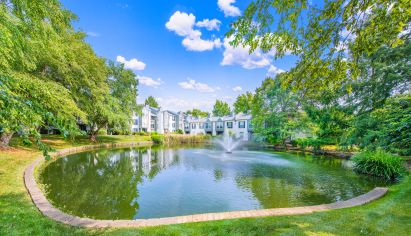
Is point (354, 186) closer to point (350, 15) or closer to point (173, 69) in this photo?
point (350, 15)

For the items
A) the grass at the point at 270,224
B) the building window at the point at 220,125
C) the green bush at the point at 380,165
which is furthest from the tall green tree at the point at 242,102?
the grass at the point at 270,224

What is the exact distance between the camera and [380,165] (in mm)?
10547

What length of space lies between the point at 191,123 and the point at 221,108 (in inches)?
529

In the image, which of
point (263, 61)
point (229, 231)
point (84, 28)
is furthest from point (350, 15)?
point (84, 28)

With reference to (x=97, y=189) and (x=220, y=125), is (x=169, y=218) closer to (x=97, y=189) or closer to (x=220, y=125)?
(x=97, y=189)

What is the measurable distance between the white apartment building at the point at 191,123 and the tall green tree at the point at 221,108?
11.4 metres

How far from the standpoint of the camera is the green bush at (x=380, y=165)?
33.2 ft

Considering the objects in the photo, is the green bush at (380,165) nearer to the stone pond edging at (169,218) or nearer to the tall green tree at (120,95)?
the stone pond edging at (169,218)

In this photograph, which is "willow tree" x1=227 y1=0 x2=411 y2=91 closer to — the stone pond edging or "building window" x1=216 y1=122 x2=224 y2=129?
the stone pond edging

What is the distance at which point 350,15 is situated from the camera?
3547mm

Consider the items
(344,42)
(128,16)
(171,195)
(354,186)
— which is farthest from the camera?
(128,16)

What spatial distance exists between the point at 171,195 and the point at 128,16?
9.92 m

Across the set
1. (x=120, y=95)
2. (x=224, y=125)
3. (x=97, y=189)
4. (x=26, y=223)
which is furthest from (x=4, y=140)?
(x=224, y=125)

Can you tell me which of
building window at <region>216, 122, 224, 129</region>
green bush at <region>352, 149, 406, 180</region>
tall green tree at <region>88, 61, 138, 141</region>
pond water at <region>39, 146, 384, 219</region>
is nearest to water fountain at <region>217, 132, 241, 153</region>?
pond water at <region>39, 146, 384, 219</region>
